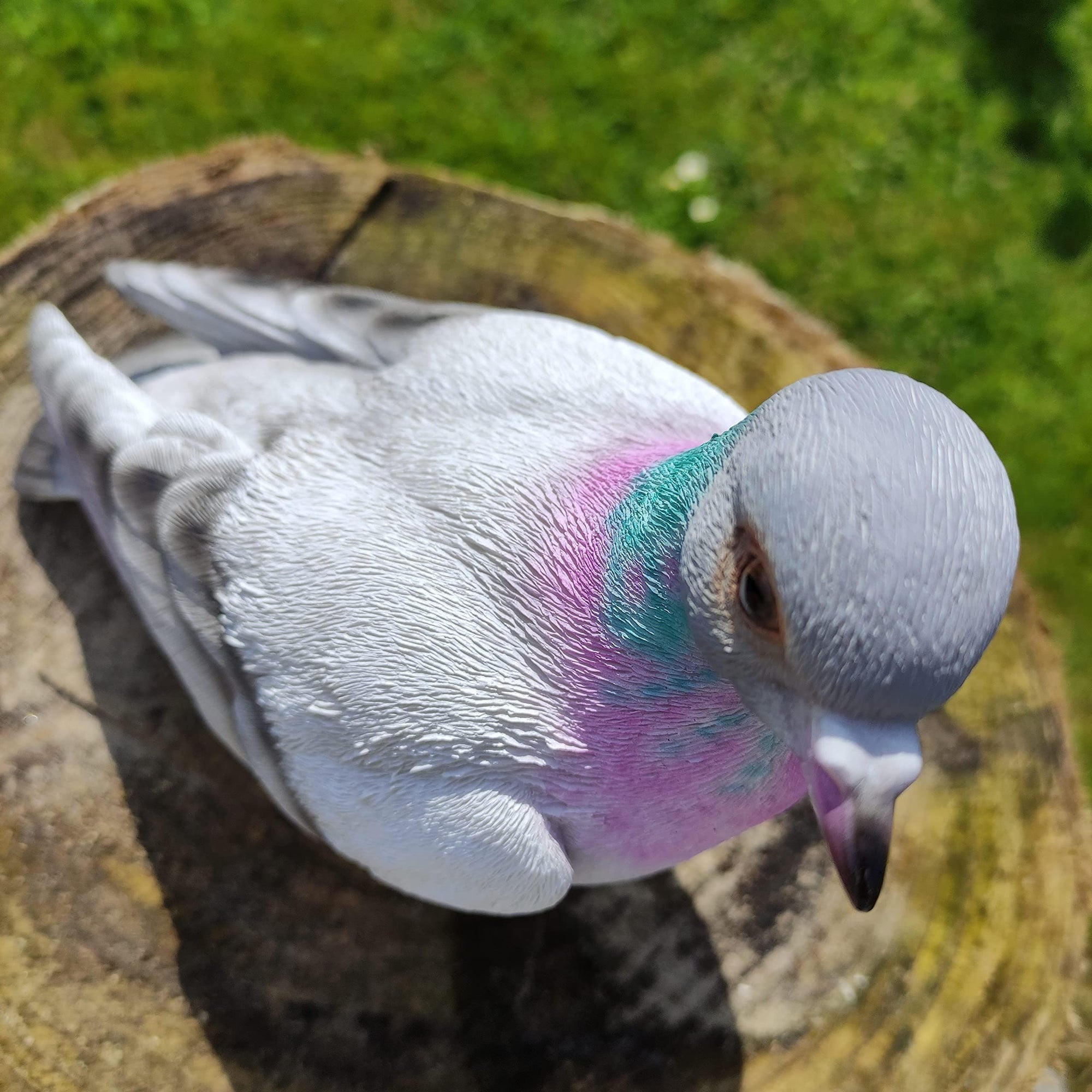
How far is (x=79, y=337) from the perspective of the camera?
6.91ft

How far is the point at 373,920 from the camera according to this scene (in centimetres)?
224

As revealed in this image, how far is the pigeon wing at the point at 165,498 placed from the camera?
1880 millimetres

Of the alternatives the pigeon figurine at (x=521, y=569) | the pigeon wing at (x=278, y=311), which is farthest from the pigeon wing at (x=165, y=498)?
the pigeon wing at (x=278, y=311)

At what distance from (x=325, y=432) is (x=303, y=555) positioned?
292 mm

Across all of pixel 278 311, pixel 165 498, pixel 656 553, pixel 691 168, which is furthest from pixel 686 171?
pixel 656 553

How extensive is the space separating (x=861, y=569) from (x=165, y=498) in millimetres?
1315

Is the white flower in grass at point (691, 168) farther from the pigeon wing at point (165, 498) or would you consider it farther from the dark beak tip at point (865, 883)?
the dark beak tip at point (865, 883)

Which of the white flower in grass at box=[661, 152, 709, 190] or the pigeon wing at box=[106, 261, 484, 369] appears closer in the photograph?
the pigeon wing at box=[106, 261, 484, 369]

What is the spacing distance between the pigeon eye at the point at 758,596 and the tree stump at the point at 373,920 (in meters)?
1.27

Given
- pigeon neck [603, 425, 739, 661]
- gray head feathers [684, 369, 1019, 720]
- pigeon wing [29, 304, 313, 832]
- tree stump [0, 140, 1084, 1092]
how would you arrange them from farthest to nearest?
tree stump [0, 140, 1084, 1092]
pigeon wing [29, 304, 313, 832]
pigeon neck [603, 425, 739, 661]
gray head feathers [684, 369, 1019, 720]

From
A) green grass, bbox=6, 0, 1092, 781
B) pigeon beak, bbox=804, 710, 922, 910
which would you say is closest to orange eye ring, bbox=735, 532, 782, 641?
pigeon beak, bbox=804, 710, 922, 910

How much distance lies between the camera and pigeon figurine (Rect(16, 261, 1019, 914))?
1141 millimetres

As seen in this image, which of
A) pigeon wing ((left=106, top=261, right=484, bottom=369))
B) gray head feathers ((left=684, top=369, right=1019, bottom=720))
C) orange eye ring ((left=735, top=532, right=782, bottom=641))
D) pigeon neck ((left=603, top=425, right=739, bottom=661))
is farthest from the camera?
pigeon wing ((left=106, top=261, right=484, bottom=369))

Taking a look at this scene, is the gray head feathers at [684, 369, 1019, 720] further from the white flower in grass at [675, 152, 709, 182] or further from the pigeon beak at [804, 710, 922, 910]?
the white flower in grass at [675, 152, 709, 182]
